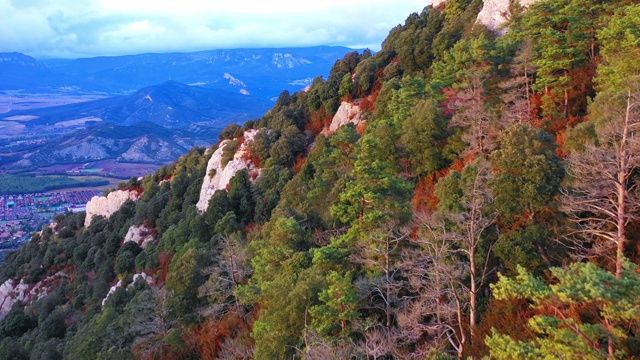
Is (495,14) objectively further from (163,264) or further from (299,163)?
(163,264)

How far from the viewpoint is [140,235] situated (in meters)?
41.9

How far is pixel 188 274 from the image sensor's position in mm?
22156

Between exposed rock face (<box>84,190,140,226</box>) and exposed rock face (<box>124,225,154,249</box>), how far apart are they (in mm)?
10828

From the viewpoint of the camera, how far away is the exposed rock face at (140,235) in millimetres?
41219

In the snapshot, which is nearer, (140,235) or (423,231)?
(423,231)

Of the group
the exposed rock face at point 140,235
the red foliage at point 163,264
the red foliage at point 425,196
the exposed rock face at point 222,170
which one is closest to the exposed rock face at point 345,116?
the exposed rock face at point 222,170

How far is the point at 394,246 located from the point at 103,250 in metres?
36.8

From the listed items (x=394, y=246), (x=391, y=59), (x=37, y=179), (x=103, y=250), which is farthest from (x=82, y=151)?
(x=394, y=246)

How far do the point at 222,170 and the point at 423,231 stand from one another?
98.9ft

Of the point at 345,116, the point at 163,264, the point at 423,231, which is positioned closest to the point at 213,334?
the point at 423,231

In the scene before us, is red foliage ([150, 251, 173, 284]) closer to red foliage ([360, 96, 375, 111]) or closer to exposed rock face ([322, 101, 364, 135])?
exposed rock face ([322, 101, 364, 135])

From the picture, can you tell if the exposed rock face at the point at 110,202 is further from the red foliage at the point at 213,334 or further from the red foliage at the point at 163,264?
the red foliage at the point at 213,334

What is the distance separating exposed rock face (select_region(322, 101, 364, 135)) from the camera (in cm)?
3925

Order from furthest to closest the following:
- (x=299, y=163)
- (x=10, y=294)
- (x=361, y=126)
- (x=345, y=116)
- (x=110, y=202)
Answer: (x=110, y=202)
(x=10, y=294)
(x=345, y=116)
(x=299, y=163)
(x=361, y=126)
